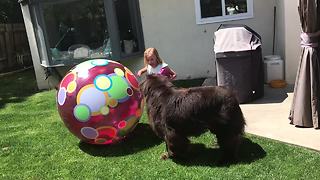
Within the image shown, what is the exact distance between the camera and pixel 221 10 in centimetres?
998

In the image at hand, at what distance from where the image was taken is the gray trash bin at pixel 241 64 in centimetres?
725

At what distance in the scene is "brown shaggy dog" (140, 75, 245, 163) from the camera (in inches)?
186

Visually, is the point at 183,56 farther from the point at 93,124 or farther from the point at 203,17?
the point at 93,124

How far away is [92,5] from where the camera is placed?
33.3ft

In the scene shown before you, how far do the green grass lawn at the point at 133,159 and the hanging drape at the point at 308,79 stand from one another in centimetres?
76

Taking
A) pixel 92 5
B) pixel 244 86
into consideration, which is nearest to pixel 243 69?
pixel 244 86

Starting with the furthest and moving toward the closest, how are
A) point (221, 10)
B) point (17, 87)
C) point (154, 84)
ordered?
point (17, 87)
point (221, 10)
point (154, 84)

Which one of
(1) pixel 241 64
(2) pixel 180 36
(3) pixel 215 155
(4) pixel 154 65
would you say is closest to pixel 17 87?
(2) pixel 180 36

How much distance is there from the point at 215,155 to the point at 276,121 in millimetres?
1534

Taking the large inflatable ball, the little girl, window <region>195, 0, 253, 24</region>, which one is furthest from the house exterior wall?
the large inflatable ball

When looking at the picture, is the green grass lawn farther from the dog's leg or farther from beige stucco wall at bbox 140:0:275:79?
beige stucco wall at bbox 140:0:275:79

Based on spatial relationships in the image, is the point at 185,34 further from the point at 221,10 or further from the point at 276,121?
the point at 276,121

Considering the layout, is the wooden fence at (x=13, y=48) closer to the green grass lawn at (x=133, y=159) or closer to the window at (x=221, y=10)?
the window at (x=221, y=10)

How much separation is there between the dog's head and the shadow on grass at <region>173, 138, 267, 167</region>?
37.4 inches
